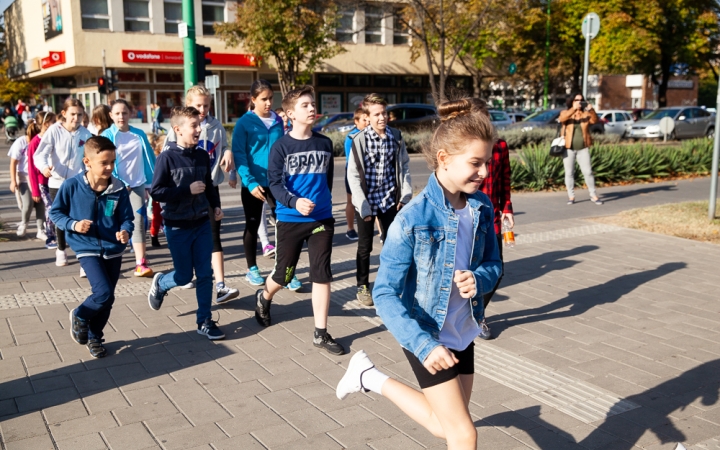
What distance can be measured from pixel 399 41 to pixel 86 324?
40.4m

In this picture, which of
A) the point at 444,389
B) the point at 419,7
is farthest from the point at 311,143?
the point at 419,7

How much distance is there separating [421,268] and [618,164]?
13371mm

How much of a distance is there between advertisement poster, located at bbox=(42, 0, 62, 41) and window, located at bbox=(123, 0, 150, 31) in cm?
407

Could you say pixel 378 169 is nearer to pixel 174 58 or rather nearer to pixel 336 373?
pixel 336 373

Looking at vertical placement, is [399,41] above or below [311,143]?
above

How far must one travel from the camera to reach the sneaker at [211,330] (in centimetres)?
524

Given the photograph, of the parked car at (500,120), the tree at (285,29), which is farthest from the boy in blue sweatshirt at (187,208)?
the tree at (285,29)

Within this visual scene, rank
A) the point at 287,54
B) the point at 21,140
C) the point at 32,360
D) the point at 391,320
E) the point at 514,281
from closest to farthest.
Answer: the point at 391,320
the point at 32,360
the point at 514,281
the point at 21,140
the point at 287,54

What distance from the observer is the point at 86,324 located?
495cm

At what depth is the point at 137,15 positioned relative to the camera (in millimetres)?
36031

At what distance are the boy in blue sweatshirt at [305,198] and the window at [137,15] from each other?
33.9 meters

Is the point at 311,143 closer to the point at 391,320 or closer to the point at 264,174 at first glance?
the point at 264,174

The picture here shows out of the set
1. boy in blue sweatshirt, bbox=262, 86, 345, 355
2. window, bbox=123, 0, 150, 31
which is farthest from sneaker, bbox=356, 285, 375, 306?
window, bbox=123, 0, 150, 31

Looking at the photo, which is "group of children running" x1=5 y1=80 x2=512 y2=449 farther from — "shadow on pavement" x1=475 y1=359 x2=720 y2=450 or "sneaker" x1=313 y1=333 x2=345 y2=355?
"shadow on pavement" x1=475 y1=359 x2=720 y2=450
